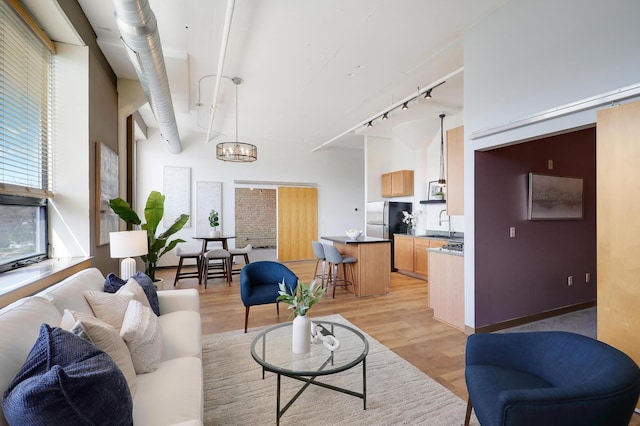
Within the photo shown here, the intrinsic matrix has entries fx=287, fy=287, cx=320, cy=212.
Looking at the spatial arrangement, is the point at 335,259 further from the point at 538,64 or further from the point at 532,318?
the point at 538,64

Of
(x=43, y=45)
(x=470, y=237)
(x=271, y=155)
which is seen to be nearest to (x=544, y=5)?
(x=470, y=237)

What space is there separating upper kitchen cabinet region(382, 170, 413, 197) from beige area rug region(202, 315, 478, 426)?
4593mm

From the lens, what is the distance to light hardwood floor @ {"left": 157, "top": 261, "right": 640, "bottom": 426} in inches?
101

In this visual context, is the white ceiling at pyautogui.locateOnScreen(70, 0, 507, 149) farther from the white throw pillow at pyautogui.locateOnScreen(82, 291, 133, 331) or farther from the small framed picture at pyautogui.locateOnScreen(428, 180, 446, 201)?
the white throw pillow at pyautogui.locateOnScreen(82, 291, 133, 331)

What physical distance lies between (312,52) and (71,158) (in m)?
2.82

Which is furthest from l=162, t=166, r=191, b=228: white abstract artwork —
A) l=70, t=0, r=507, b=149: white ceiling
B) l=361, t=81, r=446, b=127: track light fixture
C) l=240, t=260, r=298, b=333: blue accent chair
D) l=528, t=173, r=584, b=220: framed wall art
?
l=528, t=173, r=584, b=220: framed wall art

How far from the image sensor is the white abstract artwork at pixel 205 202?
7.15 m

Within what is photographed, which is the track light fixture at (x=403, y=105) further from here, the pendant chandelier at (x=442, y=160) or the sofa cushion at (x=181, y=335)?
the sofa cushion at (x=181, y=335)

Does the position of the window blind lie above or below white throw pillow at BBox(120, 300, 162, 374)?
above

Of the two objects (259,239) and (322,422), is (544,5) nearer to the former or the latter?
(322,422)

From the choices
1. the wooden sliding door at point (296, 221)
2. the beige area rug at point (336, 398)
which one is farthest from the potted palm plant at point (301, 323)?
the wooden sliding door at point (296, 221)

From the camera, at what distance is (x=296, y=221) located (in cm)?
822

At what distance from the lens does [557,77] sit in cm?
240

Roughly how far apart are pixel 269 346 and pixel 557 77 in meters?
3.16
